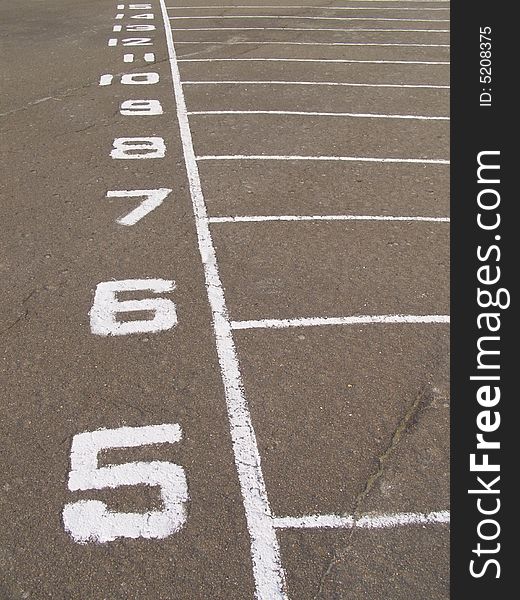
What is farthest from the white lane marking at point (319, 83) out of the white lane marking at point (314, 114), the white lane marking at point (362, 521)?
the white lane marking at point (362, 521)

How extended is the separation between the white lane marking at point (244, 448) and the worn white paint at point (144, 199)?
0.49m

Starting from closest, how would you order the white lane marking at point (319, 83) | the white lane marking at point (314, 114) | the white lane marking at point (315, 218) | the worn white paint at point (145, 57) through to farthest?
the white lane marking at point (315, 218) → the white lane marking at point (314, 114) → the white lane marking at point (319, 83) → the worn white paint at point (145, 57)

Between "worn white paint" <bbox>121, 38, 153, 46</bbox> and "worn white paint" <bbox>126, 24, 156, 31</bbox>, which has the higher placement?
"worn white paint" <bbox>126, 24, 156, 31</bbox>

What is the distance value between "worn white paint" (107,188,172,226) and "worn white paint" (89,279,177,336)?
1144 mm

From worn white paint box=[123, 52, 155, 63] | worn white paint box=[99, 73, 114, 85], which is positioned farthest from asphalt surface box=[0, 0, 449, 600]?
worn white paint box=[123, 52, 155, 63]

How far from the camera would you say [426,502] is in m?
3.89

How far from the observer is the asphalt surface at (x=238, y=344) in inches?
142

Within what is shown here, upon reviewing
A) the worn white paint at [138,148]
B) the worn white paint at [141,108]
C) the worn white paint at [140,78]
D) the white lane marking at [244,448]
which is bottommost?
the white lane marking at [244,448]

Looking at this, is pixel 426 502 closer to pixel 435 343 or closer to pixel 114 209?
pixel 435 343

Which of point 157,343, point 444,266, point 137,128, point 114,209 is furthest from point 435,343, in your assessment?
point 137,128

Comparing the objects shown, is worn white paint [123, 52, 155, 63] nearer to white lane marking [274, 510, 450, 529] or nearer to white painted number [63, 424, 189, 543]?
white painted number [63, 424, 189, 543]

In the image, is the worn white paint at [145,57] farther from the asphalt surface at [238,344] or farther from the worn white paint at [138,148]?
the worn white paint at [138,148]

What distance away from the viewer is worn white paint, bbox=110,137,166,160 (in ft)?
26.8

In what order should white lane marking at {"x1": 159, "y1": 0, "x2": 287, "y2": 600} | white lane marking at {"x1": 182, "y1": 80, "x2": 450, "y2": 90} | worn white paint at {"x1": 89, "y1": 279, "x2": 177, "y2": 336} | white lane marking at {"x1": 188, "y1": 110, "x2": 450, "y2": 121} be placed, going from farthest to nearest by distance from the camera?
white lane marking at {"x1": 182, "y1": 80, "x2": 450, "y2": 90} → white lane marking at {"x1": 188, "y1": 110, "x2": 450, "y2": 121} → worn white paint at {"x1": 89, "y1": 279, "x2": 177, "y2": 336} → white lane marking at {"x1": 159, "y1": 0, "x2": 287, "y2": 600}
